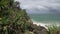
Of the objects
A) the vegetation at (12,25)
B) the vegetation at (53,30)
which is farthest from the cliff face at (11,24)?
the vegetation at (53,30)

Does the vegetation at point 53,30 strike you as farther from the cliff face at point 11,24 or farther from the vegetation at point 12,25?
the cliff face at point 11,24

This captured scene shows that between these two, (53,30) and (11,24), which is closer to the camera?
(53,30)

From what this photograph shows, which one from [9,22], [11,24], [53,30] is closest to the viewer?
[53,30]

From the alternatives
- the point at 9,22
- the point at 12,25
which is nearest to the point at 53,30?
the point at 12,25

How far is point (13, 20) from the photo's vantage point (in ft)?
35.9

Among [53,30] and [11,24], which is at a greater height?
[11,24]

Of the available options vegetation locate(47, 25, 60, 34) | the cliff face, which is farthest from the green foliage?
vegetation locate(47, 25, 60, 34)

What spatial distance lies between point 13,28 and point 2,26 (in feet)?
2.22

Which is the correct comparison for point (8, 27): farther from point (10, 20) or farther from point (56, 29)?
point (56, 29)

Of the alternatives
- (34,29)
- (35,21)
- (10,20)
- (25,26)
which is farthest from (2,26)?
(35,21)

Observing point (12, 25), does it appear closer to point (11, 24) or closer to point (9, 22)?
point (11, 24)

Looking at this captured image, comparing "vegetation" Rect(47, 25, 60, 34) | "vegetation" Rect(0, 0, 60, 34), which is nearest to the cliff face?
"vegetation" Rect(0, 0, 60, 34)

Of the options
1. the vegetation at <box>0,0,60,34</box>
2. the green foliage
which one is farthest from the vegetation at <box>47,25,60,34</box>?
the green foliage

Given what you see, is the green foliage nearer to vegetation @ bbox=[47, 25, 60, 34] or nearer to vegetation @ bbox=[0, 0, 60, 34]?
vegetation @ bbox=[0, 0, 60, 34]
